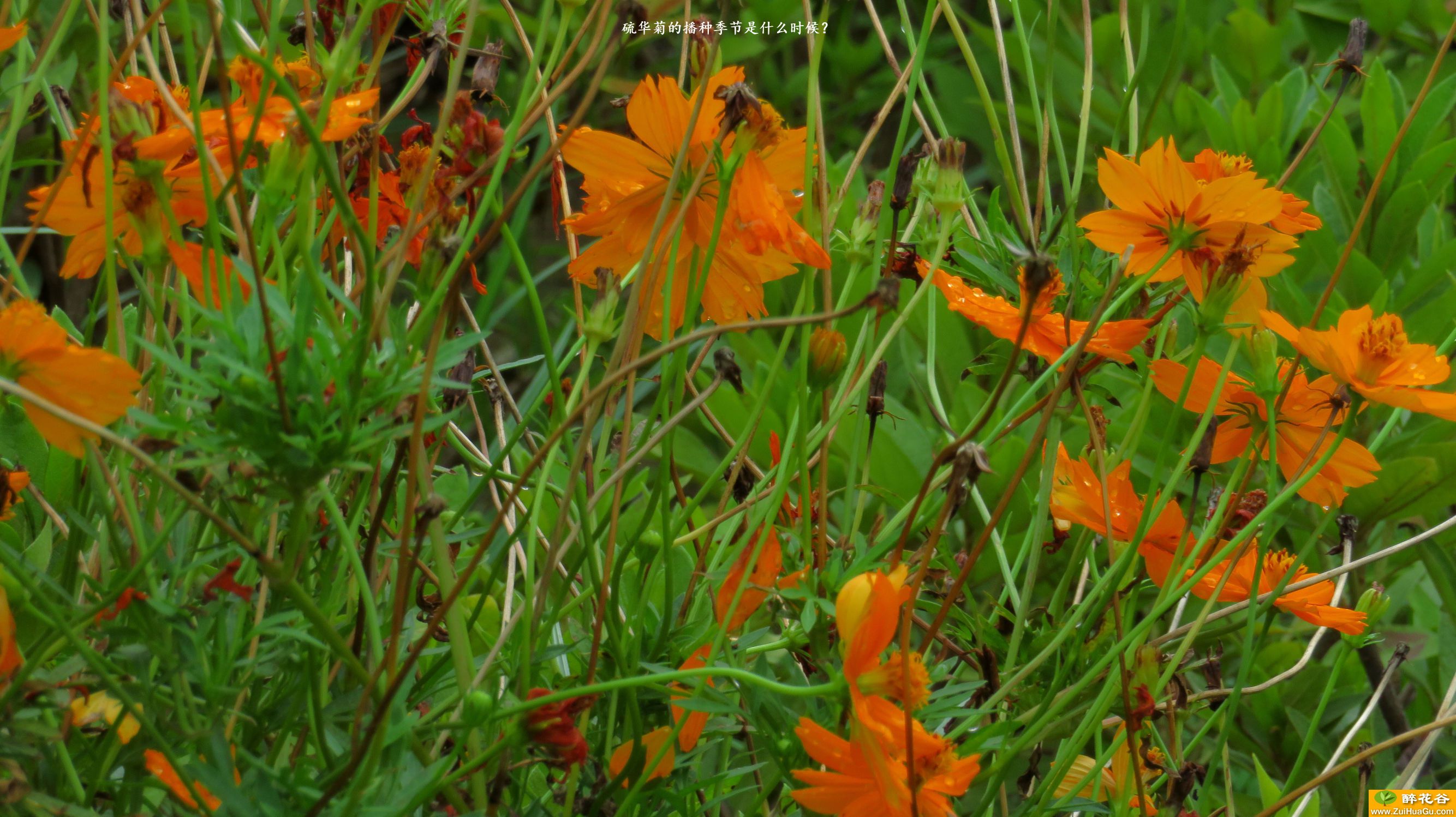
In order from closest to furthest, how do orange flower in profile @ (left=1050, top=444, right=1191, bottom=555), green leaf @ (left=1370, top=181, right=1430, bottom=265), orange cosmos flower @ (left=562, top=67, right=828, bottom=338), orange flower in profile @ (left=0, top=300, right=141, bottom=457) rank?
orange flower in profile @ (left=0, top=300, right=141, bottom=457) → orange cosmos flower @ (left=562, top=67, right=828, bottom=338) → orange flower in profile @ (left=1050, top=444, right=1191, bottom=555) → green leaf @ (left=1370, top=181, right=1430, bottom=265)

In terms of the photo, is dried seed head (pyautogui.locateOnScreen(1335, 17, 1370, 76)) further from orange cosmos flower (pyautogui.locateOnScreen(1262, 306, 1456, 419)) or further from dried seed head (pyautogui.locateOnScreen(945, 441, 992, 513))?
dried seed head (pyautogui.locateOnScreen(945, 441, 992, 513))

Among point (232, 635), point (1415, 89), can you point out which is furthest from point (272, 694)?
point (1415, 89)

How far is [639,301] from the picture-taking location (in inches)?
16.2

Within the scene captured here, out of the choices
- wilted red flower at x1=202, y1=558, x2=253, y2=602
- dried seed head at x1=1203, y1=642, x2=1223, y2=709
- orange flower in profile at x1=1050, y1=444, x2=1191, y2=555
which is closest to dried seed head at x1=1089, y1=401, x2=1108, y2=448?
orange flower in profile at x1=1050, y1=444, x2=1191, y2=555

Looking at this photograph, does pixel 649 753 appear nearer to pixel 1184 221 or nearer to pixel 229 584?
pixel 229 584

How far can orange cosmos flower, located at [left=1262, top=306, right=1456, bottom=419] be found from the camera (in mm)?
474

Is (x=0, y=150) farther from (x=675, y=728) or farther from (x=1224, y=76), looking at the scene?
(x=1224, y=76)

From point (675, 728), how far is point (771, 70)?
1264 mm

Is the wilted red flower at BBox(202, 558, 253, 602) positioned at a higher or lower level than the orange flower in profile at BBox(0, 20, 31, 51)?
lower

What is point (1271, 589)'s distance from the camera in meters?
0.58

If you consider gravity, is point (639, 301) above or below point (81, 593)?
above

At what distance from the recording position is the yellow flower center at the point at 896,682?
0.36 meters

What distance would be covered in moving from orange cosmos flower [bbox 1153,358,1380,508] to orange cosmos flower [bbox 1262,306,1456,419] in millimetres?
24

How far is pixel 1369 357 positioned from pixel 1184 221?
0.09 metres
